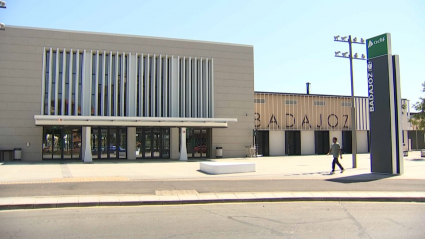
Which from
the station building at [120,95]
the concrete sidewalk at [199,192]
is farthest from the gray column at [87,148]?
the concrete sidewalk at [199,192]

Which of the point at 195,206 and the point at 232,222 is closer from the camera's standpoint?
the point at 232,222

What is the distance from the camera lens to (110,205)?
9.51 m

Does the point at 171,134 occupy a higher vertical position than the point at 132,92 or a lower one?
lower

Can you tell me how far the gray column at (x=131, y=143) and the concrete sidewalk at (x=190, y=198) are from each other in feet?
58.1

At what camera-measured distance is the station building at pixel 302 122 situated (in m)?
34.6

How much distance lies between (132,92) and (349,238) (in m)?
23.8

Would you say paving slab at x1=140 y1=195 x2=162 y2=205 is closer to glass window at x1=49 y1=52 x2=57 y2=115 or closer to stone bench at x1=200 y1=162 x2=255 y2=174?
stone bench at x1=200 y1=162 x2=255 y2=174

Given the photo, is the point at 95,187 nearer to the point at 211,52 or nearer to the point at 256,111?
the point at 211,52

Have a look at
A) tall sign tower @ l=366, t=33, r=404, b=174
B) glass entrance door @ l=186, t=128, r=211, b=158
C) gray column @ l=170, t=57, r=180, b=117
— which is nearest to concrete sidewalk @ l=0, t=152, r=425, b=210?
tall sign tower @ l=366, t=33, r=404, b=174

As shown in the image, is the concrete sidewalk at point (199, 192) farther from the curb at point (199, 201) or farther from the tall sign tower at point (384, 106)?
the tall sign tower at point (384, 106)

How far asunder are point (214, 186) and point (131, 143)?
56.4ft

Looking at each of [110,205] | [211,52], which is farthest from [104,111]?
[110,205]

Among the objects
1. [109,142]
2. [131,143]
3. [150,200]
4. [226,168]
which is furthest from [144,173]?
[109,142]

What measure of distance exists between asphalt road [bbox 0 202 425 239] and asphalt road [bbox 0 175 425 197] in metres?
1.97
